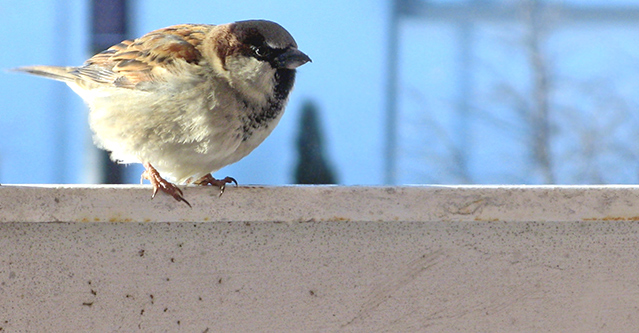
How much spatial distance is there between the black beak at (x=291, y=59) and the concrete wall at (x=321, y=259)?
1.18ft

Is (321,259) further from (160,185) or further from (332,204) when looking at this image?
(160,185)

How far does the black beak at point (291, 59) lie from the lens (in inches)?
49.0

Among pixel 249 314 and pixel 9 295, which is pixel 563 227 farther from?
pixel 9 295

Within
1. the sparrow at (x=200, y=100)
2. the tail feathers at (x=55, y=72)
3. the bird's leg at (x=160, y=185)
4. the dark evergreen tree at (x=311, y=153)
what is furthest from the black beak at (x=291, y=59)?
the dark evergreen tree at (x=311, y=153)

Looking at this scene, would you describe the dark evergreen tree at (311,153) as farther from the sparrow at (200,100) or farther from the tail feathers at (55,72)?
the sparrow at (200,100)

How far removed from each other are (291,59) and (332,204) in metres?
0.41

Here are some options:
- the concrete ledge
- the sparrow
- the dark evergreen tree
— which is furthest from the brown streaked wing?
the dark evergreen tree

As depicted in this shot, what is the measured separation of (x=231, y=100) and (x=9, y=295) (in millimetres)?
497

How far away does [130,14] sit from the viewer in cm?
261

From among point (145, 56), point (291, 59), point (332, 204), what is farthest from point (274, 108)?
point (332, 204)

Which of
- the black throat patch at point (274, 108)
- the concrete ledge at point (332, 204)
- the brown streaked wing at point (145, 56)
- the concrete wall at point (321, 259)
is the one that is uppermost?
the brown streaked wing at point (145, 56)

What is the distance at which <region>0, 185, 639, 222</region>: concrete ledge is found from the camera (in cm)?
90

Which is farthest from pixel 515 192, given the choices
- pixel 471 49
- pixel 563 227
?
pixel 471 49

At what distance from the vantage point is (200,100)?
120cm
